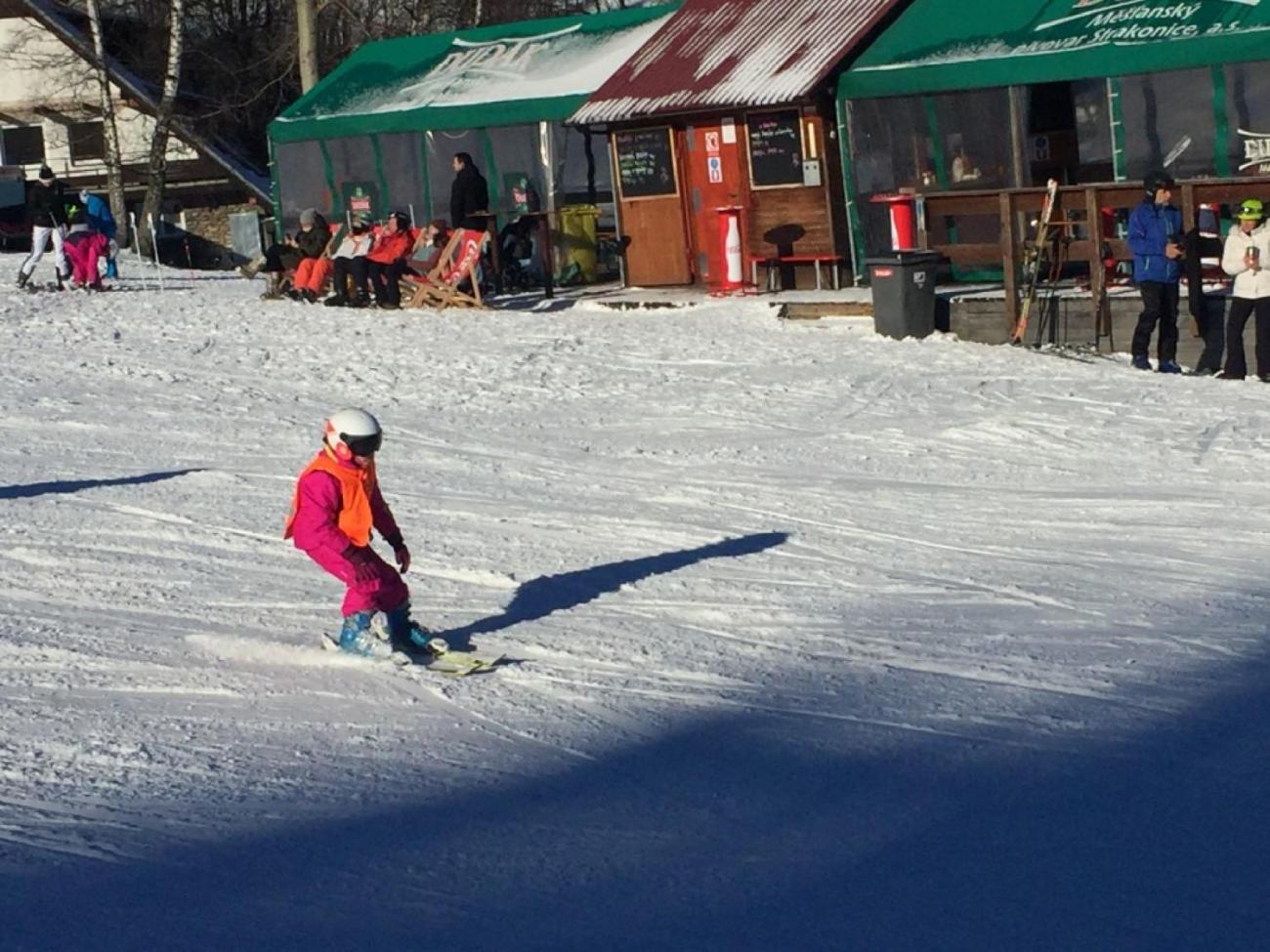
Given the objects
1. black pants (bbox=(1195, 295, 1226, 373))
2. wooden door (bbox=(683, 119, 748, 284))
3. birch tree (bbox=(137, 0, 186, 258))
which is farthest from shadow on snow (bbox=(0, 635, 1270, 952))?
birch tree (bbox=(137, 0, 186, 258))

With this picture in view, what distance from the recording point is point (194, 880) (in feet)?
20.7

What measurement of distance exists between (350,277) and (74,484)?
34.2ft

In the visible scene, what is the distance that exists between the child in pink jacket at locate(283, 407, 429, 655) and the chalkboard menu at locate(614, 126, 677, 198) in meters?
16.2

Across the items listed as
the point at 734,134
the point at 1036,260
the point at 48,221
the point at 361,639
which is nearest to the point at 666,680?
the point at 361,639

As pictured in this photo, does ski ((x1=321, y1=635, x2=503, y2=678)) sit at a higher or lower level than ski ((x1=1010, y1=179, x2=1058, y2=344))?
lower

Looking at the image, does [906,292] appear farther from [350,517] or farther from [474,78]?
[350,517]

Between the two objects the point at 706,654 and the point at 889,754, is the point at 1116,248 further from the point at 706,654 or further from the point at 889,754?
the point at 889,754

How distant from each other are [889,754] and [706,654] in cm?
171

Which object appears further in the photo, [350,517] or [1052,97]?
[1052,97]

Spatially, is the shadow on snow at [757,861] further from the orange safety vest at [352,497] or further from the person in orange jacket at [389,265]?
the person in orange jacket at [389,265]

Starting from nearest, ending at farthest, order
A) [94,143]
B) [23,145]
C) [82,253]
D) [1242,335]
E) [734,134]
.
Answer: [1242,335]
[734,134]
[82,253]
[23,145]
[94,143]

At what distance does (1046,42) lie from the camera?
68.9ft

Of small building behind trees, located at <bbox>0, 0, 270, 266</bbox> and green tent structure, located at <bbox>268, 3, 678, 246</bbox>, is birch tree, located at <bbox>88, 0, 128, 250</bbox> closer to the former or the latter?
small building behind trees, located at <bbox>0, 0, 270, 266</bbox>

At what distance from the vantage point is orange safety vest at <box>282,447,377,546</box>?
848 centimetres
